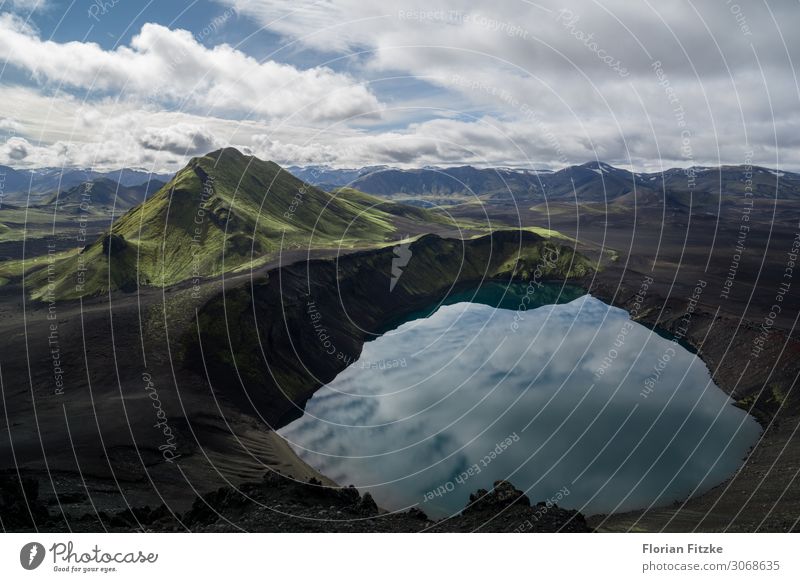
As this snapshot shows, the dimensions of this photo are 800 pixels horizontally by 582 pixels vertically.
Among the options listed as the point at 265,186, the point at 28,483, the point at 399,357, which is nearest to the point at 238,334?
the point at 399,357

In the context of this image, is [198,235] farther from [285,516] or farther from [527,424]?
[285,516]

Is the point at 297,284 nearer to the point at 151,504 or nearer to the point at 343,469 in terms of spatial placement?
the point at 343,469

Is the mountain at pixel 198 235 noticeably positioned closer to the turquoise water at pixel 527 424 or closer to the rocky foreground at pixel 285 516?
the turquoise water at pixel 527 424

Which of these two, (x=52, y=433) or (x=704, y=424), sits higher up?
(x=704, y=424)

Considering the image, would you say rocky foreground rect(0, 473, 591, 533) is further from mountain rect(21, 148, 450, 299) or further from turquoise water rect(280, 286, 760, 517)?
mountain rect(21, 148, 450, 299)

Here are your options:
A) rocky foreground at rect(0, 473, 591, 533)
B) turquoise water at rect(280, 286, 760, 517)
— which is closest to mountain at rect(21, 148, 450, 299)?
turquoise water at rect(280, 286, 760, 517)

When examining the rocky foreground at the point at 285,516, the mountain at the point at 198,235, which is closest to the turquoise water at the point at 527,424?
the rocky foreground at the point at 285,516
